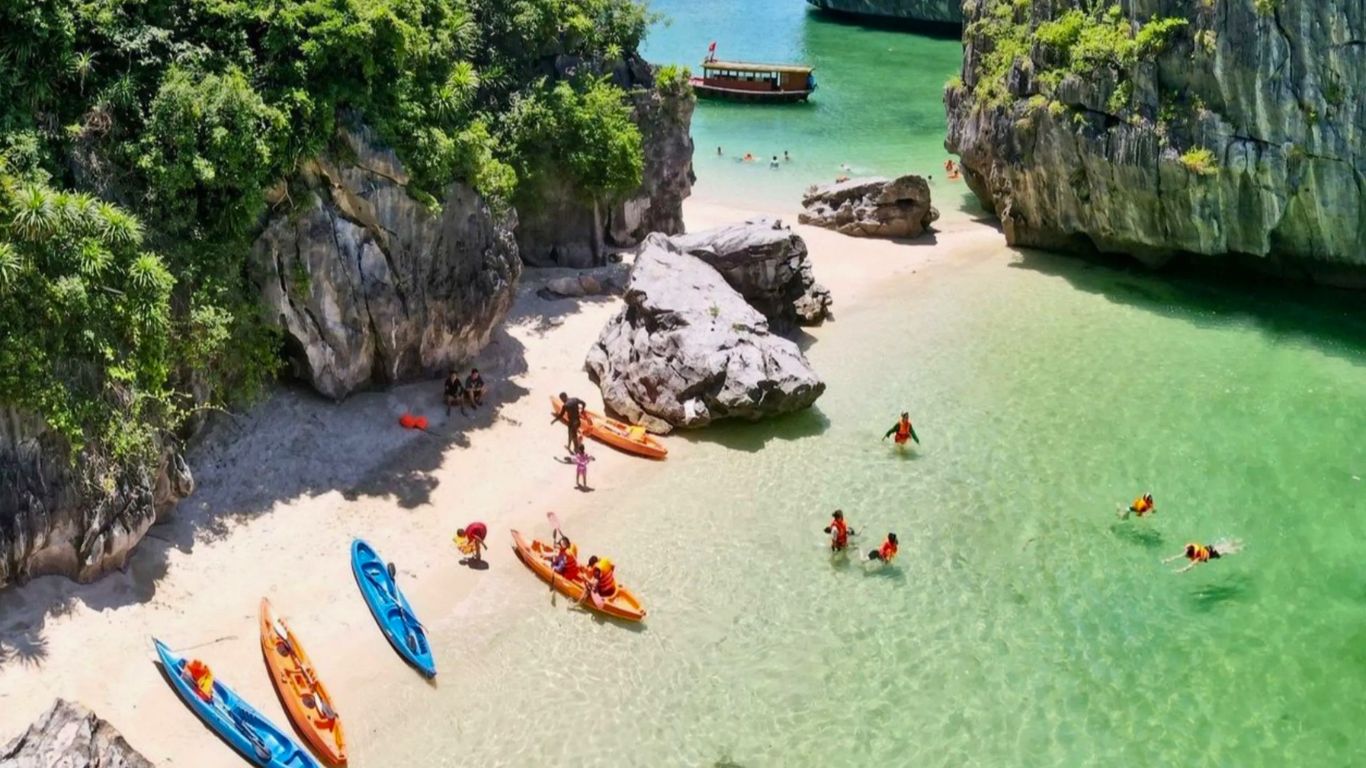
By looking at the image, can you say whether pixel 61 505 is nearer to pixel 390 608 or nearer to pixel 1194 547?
pixel 390 608

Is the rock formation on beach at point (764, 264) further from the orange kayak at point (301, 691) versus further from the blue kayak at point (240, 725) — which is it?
the blue kayak at point (240, 725)

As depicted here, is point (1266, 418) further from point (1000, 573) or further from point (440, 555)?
point (440, 555)

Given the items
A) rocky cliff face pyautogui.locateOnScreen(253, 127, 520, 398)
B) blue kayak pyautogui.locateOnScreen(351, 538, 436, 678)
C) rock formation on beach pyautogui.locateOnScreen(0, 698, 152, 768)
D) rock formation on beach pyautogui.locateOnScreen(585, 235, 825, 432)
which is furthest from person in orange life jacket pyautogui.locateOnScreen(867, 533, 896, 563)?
rock formation on beach pyautogui.locateOnScreen(0, 698, 152, 768)

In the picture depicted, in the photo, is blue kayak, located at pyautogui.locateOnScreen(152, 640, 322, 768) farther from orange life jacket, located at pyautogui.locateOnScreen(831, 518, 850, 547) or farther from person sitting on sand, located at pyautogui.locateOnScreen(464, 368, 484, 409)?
orange life jacket, located at pyautogui.locateOnScreen(831, 518, 850, 547)

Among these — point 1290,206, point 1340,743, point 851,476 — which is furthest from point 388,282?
point 1290,206

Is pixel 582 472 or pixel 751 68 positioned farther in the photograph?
pixel 751 68

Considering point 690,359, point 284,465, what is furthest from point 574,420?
point 284,465
